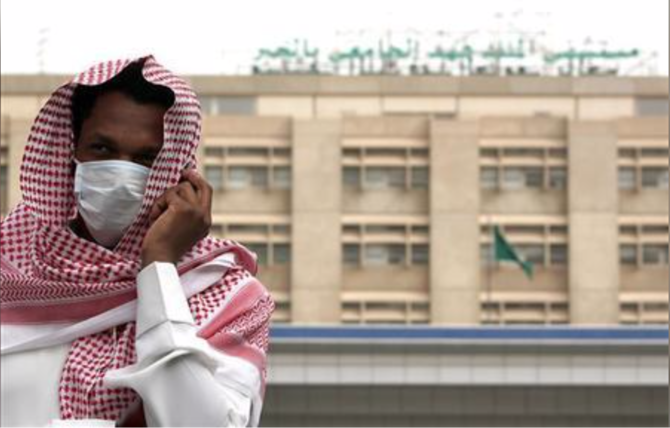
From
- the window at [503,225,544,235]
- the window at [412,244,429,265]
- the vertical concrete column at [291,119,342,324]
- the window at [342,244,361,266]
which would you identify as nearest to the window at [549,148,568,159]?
the window at [503,225,544,235]

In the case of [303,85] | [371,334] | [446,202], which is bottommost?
[371,334]

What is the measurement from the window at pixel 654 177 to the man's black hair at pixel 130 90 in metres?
50.6

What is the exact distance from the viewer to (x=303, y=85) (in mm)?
51312

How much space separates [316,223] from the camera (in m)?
50.8

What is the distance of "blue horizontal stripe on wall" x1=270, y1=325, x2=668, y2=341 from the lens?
3102 centimetres

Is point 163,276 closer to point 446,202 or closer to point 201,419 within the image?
point 201,419

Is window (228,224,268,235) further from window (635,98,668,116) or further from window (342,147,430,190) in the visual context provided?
window (635,98,668,116)

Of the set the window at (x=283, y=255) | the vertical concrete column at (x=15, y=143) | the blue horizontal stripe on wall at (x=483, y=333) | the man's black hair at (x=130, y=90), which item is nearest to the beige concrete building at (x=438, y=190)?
the window at (x=283, y=255)

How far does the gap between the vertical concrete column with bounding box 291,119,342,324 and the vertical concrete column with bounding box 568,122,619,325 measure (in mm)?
7276

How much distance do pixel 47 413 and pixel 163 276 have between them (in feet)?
0.62

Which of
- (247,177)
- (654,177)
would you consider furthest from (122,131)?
(654,177)

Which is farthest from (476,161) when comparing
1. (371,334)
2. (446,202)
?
(371,334)

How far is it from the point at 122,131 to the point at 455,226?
49394mm

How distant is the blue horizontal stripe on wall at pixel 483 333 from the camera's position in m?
31.0
